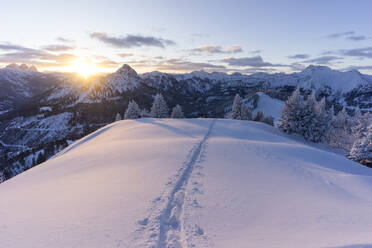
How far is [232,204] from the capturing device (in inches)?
290

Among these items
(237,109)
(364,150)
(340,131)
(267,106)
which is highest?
(267,106)

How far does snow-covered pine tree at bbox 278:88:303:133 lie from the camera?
116 ft

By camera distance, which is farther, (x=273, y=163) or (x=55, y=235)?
(x=273, y=163)

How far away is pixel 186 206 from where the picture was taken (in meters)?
7.19

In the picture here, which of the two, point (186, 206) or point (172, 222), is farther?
point (186, 206)

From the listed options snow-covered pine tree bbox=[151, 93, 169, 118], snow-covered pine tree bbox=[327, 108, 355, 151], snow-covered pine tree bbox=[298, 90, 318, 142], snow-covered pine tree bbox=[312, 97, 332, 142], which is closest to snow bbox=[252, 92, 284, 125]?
snow-covered pine tree bbox=[327, 108, 355, 151]

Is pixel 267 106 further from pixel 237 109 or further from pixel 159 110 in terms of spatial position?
pixel 159 110

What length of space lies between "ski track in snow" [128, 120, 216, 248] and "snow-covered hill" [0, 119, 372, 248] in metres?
0.03

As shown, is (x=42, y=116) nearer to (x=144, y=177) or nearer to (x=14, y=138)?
(x=14, y=138)

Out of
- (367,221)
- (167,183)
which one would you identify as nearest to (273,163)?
(367,221)

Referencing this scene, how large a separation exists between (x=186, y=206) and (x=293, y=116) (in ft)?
113

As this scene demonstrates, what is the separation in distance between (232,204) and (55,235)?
5661 millimetres

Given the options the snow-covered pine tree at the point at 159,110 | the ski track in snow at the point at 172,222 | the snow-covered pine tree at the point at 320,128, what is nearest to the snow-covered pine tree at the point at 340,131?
the snow-covered pine tree at the point at 320,128

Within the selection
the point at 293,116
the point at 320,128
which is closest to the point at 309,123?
the point at 320,128
